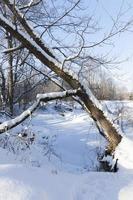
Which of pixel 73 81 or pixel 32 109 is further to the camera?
pixel 73 81

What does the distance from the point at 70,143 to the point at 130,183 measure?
1533cm

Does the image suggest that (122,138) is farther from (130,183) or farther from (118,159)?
(130,183)

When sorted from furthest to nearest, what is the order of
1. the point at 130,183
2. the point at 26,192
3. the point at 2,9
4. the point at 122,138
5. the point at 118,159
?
the point at 2,9 → the point at 122,138 → the point at 118,159 → the point at 130,183 → the point at 26,192

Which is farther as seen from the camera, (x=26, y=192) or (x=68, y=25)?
(x=68, y=25)

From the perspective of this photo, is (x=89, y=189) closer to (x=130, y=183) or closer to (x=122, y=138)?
(x=130, y=183)

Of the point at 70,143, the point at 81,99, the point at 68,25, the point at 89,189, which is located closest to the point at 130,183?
the point at 89,189

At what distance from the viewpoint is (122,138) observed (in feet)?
34.5

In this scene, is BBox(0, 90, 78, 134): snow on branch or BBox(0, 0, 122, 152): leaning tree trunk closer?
BBox(0, 90, 78, 134): snow on branch

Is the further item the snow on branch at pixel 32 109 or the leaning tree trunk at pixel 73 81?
the leaning tree trunk at pixel 73 81

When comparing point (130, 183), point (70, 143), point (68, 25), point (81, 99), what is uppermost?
point (68, 25)

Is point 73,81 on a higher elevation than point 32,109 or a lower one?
higher

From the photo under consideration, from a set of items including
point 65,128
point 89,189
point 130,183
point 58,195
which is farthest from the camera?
point 65,128

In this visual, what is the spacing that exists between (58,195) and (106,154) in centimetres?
495

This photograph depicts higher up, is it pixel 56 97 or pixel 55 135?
pixel 56 97
